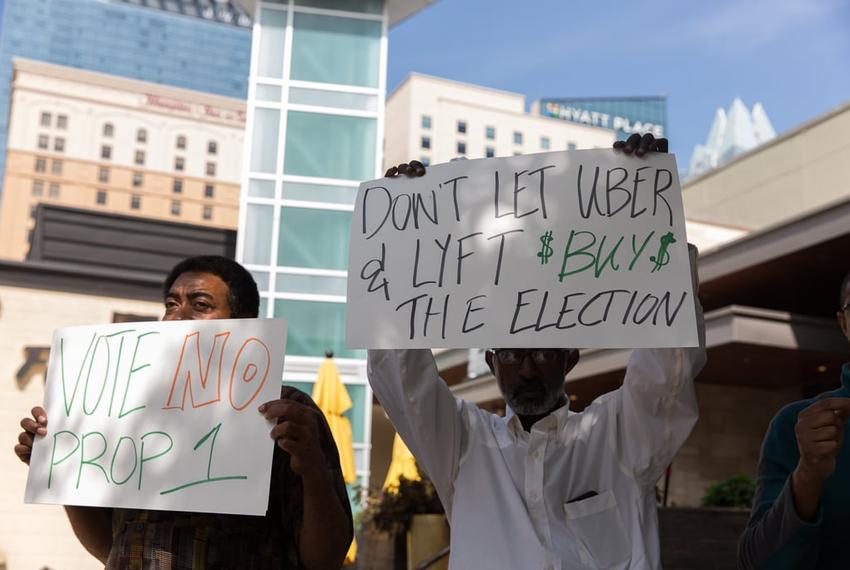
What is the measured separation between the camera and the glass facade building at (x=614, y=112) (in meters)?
134

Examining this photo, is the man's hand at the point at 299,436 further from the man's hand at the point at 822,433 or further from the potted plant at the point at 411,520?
the potted plant at the point at 411,520

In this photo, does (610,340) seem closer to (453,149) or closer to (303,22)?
(303,22)

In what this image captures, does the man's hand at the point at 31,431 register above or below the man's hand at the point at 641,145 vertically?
below

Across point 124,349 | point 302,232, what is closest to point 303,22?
point 302,232

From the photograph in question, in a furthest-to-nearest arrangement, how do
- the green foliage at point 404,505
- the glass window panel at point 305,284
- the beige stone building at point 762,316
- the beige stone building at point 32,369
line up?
the glass window panel at point 305,284 < the beige stone building at point 762,316 < the beige stone building at point 32,369 < the green foliage at point 404,505

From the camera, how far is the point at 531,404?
2904mm

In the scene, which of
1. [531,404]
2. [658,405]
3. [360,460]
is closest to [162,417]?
[531,404]

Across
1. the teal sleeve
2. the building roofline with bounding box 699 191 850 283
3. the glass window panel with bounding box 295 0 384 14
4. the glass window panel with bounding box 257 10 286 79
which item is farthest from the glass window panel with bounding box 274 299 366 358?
the teal sleeve

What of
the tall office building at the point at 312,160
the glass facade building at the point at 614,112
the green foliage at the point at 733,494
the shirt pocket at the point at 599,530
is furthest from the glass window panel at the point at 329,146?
the glass facade building at the point at 614,112

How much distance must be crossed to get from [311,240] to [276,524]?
16.0m

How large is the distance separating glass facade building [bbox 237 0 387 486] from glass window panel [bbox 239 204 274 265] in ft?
0.06

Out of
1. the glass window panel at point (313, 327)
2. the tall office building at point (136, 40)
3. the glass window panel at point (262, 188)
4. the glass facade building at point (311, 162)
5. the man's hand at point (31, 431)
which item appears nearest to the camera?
the man's hand at point (31, 431)

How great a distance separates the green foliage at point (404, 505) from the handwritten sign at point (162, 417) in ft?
18.7

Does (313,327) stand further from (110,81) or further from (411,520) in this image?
(110,81)
